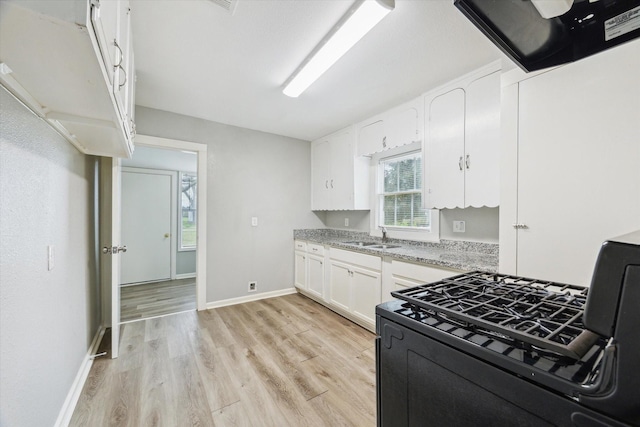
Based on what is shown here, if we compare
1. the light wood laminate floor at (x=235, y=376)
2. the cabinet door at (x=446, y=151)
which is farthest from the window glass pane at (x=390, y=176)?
the light wood laminate floor at (x=235, y=376)

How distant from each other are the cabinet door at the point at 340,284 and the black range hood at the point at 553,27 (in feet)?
8.04

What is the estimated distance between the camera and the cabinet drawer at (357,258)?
8.51 ft

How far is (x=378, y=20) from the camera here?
59.7 inches

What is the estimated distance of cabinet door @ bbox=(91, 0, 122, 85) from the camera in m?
0.71

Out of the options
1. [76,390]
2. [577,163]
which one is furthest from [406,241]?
[76,390]

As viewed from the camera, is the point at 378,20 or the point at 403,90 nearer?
the point at 378,20

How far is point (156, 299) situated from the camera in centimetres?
378

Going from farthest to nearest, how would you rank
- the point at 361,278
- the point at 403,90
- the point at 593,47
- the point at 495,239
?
the point at 361,278 < the point at 403,90 < the point at 495,239 < the point at 593,47

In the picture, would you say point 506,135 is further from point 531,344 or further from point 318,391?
point 318,391

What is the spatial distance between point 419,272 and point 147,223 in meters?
4.77

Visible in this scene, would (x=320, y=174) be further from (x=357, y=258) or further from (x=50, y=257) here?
(x=50, y=257)

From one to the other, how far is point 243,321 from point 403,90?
2972mm

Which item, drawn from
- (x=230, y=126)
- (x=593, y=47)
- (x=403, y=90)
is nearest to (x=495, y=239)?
(x=403, y=90)

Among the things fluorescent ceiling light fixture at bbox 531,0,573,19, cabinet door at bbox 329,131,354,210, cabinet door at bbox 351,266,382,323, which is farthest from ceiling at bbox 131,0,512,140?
cabinet door at bbox 351,266,382,323
